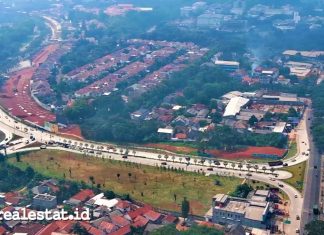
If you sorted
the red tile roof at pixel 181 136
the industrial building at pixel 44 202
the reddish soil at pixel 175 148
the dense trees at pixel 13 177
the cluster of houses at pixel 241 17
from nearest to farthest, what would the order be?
1. the industrial building at pixel 44 202
2. the dense trees at pixel 13 177
3. the reddish soil at pixel 175 148
4. the red tile roof at pixel 181 136
5. the cluster of houses at pixel 241 17

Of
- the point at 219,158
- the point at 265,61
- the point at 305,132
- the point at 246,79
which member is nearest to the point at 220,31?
the point at 265,61

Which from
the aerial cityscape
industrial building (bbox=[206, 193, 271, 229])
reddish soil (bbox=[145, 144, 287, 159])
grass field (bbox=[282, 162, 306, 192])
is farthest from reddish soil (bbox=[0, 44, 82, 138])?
grass field (bbox=[282, 162, 306, 192])

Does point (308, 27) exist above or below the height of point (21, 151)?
above

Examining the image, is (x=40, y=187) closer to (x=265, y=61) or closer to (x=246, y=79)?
(x=246, y=79)

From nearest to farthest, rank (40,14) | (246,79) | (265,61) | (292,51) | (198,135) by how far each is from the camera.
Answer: (198,135), (246,79), (265,61), (292,51), (40,14)

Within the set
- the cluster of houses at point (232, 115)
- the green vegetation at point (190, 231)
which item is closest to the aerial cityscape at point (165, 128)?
the green vegetation at point (190, 231)

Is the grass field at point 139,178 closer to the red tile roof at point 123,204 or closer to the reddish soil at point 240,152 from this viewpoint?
the red tile roof at point 123,204
